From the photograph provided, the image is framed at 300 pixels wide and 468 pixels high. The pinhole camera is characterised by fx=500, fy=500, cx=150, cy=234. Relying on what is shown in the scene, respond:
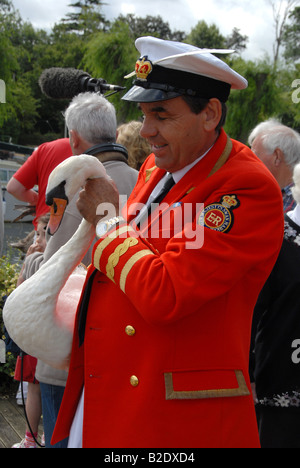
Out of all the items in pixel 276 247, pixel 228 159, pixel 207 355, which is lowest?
pixel 207 355

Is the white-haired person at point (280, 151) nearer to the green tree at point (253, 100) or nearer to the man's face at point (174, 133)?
the man's face at point (174, 133)

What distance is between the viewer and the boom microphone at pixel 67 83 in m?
3.61

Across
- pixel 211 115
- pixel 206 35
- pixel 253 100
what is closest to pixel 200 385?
pixel 211 115

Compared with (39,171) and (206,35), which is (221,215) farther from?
(206,35)

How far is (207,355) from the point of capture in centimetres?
165

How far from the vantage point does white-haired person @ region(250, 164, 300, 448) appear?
2.63 metres

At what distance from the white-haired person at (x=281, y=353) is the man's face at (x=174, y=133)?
3.61 feet

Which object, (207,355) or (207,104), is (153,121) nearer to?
(207,104)

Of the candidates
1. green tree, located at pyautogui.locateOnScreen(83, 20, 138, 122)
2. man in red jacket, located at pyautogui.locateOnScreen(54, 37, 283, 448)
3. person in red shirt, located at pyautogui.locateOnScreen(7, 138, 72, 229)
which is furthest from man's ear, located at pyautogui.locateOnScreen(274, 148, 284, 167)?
green tree, located at pyautogui.locateOnScreen(83, 20, 138, 122)

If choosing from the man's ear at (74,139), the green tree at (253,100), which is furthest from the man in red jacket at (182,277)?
the green tree at (253,100)

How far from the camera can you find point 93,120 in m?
2.92

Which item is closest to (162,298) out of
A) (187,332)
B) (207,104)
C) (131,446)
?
(187,332)

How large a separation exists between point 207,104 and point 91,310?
2.79 feet

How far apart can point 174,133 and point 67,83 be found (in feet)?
7.12
